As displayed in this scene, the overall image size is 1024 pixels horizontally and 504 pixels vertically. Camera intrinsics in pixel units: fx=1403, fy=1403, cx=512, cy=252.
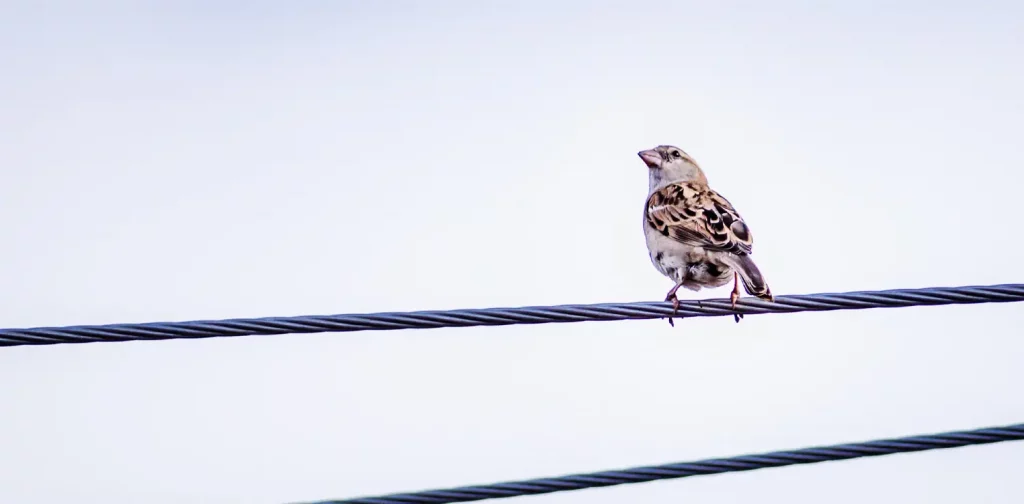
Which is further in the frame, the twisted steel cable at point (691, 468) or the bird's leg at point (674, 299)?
the bird's leg at point (674, 299)

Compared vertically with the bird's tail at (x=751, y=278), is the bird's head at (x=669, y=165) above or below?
above

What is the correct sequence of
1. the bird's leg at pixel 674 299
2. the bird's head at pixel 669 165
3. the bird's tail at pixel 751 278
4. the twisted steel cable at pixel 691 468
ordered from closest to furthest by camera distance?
the twisted steel cable at pixel 691 468 → the bird's leg at pixel 674 299 → the bird's tail at pixel 751 278 → the bird's head at pixel 669 165

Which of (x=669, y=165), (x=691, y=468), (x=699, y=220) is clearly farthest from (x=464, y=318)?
(x=669, y=165)

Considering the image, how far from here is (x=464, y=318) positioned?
5.13 meters

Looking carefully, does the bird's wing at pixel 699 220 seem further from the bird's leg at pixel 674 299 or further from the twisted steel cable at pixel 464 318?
the twisted steel cable at pixel 464 318

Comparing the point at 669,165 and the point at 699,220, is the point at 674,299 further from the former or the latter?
the point at 669,165

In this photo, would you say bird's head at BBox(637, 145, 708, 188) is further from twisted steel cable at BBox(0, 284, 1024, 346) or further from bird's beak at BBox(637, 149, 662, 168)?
twisted steel cable at BBox(0, 284, 1024, 346)

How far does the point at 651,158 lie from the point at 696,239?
7.09 feet

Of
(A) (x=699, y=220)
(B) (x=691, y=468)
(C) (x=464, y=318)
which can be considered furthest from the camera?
(A) (x=699, y=220)

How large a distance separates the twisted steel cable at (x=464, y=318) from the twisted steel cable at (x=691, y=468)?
0.61m

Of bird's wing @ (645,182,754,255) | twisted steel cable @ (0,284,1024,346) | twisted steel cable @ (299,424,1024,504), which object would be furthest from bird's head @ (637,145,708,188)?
twisted steel cable @ (299,424,1024,504)

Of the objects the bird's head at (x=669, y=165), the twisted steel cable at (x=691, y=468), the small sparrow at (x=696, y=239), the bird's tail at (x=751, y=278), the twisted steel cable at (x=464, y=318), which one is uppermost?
the bird's head at (x=669, y=165)

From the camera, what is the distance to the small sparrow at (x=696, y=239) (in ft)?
26.4

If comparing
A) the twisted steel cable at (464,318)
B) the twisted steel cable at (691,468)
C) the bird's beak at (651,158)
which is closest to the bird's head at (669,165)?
the bird's beak at (651,158)
